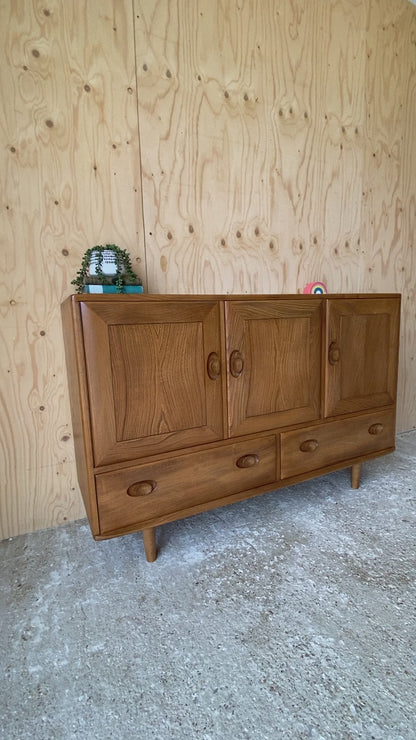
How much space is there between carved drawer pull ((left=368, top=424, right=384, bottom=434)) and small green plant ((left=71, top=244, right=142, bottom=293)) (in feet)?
4.01

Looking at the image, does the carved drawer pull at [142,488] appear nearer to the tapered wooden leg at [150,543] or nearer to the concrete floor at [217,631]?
the tapered wooden leg at [150,543]

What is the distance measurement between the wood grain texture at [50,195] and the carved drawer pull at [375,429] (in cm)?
135

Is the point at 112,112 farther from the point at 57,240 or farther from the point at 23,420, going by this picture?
the point at 23,420

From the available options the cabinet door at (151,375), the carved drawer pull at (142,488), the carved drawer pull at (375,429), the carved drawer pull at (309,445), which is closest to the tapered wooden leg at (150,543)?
the carved drawer pull at (142,488)

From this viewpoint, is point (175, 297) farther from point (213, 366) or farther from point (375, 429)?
point (375, 429)

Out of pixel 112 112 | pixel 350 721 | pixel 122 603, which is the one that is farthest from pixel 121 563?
pixel 112 112

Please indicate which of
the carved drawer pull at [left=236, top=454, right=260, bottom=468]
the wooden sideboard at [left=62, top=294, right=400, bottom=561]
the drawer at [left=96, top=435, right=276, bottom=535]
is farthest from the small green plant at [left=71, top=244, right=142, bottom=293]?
the carved drawer pull at [left=236, top=454, right=260, bottom=468]

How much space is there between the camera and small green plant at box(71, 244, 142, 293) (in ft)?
4.11

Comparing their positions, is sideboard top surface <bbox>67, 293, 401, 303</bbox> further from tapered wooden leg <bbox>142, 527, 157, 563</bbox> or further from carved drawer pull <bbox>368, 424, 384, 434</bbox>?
tapered wooden leg <bbox>142, 527, 157, 563</bbox>

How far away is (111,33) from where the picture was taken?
4.54 feet

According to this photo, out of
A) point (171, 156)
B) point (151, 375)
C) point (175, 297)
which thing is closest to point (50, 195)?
point (171, 156)

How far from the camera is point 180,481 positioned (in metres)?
1.18

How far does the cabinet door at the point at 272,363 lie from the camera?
1.23 meters

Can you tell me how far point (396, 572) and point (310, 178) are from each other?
73.9 inches
